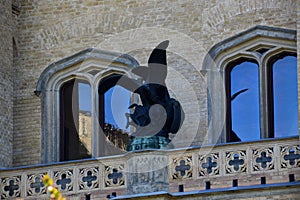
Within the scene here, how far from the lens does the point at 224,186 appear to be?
17719 mm

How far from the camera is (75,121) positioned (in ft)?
68.2

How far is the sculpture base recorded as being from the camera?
1742 cm

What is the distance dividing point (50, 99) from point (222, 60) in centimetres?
321

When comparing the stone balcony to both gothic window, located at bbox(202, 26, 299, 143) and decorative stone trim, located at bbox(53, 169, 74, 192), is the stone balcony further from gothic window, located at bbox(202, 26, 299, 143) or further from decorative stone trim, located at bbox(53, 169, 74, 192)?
gothic window, located at bbox(202, 26, 299, 143)

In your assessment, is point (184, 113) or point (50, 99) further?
point (50, 99)

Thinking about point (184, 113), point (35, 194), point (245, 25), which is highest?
point (245, 25)

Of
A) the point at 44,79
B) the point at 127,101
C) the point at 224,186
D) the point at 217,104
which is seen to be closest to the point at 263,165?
the point at 224,186

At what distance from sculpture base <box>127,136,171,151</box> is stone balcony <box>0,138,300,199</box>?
11 cm

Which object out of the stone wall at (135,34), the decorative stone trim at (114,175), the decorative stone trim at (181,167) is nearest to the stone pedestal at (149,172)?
the decorative stone trim at (181,167)

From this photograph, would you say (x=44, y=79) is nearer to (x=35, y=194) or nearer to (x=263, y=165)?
(x=35, y=194)

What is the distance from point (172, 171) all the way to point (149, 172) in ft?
2.62

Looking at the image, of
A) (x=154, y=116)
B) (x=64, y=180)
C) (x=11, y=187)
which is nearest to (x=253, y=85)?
(x=154, y=116)

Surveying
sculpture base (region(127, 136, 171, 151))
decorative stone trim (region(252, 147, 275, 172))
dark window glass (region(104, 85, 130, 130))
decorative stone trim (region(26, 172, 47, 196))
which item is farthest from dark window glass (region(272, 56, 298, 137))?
decorative stone trim (region(26, 172, 47, 196))

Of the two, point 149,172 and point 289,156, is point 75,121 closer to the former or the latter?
point 149,172
